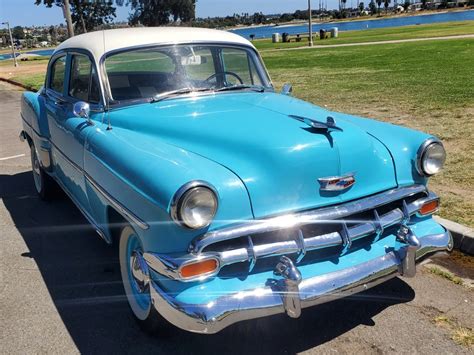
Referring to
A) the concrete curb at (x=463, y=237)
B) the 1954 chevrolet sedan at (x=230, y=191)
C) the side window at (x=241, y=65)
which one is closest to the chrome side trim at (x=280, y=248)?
the 1954 chevrolet sedan at (x=230, y=191)

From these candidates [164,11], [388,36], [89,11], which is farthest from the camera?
[164,11]

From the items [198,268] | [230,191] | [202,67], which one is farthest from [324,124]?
[202,67]

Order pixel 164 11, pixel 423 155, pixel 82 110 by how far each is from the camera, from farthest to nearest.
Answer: pixel 164 11 < pixel 82 110 < pixel 423 155

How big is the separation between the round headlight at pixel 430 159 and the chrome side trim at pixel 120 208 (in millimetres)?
1730

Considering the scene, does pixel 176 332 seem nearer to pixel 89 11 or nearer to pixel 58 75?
pixel 58 75

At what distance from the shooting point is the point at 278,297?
8.04 ft

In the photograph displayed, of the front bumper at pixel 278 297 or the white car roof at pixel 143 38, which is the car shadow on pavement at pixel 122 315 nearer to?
the front bumper at pixel 278 297

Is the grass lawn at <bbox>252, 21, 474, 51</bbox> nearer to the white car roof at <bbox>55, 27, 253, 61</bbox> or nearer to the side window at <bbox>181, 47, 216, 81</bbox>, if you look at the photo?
the white car roof at <bbox>55, 27, 253, 61</bbox>

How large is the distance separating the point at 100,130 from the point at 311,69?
13.9 metres

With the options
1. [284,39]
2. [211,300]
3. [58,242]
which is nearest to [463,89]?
[58,242]

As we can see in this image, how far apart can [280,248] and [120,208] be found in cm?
96

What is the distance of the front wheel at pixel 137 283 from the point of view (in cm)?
276

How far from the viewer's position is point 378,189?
116 inches

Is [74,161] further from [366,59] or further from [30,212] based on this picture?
[366,59]
